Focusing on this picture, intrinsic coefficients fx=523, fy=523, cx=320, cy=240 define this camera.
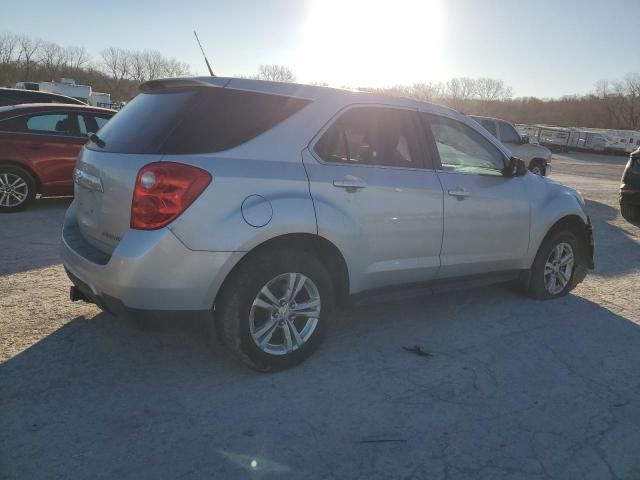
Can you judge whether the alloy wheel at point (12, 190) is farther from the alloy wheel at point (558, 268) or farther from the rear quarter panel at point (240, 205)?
the alloy wheel at point (558, 268)

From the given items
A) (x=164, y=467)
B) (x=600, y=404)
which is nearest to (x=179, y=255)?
(x=164, y=467)

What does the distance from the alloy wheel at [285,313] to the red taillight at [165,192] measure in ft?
2.28

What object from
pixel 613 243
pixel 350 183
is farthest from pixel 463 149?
pixel 613 243

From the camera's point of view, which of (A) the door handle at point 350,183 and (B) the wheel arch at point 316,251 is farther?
(A) the door handle at point 350,183

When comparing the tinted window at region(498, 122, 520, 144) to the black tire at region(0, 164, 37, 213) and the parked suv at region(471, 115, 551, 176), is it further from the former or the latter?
the black tire at region(0, 164, 37, 213)

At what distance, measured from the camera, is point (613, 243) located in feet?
25.9

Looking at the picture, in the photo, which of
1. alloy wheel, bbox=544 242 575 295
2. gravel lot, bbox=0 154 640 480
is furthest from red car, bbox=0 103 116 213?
alloy wheel, bbox=544 242 575 295

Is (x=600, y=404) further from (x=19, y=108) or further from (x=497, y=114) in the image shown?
(x=497, y=114)

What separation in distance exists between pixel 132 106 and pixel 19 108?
515cm

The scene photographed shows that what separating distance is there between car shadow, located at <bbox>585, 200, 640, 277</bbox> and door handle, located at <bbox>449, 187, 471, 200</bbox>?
3.07m

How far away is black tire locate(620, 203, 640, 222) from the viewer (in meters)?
9.66

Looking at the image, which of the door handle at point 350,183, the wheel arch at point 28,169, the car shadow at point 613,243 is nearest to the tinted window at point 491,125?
the car shadow at point 613,243

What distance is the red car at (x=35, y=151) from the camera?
7.39 metres

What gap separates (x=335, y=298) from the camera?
11.6 feet
